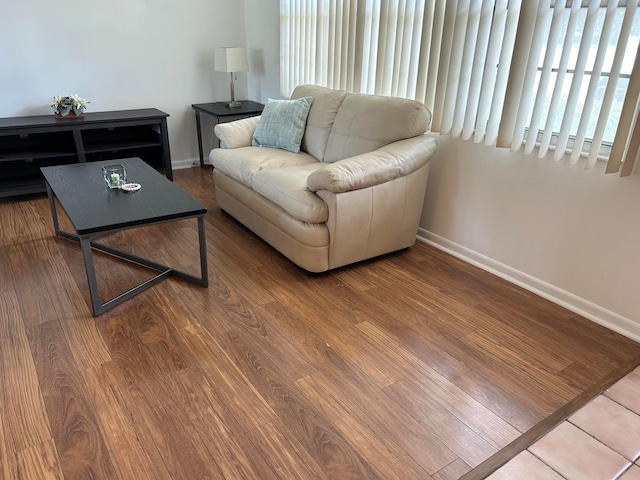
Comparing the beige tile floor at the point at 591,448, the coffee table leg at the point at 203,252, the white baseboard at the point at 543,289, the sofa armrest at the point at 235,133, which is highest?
the sofa armrest at the point at 235,133

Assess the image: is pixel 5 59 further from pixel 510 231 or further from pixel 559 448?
pixel 559 448

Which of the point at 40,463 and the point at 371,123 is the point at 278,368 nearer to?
the point at 40,463

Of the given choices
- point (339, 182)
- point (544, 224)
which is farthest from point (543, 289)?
point (339, 182)

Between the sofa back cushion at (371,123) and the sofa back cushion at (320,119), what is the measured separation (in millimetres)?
48

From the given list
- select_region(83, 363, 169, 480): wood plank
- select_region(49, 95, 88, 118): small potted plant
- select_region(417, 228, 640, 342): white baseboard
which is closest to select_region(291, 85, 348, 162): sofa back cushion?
select_region(417, 228, 640, 342): white baseboard

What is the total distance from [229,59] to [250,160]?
1.57 metres

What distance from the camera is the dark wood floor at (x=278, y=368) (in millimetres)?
1526

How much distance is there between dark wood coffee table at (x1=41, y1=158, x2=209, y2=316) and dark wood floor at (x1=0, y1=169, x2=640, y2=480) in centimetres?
10

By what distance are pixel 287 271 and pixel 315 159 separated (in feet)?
3.09

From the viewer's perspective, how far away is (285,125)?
336 cm

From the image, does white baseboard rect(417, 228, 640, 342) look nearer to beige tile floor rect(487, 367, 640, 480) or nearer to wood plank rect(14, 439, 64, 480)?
beige tile floor rect(487, 367, 640, 480)

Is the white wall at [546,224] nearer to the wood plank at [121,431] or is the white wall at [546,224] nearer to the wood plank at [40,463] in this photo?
the wood plank at [121,431]

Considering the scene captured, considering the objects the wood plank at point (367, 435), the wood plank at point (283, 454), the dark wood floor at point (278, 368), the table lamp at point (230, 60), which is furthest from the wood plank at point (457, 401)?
the table lamp at point (230, 60)

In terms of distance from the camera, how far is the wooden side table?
419 centimetres
